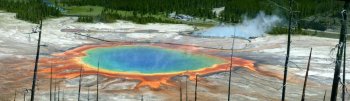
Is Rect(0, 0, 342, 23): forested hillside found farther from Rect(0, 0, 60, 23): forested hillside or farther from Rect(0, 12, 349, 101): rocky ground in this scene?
Rect(0, 12, 349, 101): rocky ground

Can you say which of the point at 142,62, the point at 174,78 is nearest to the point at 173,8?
the point at 142,62

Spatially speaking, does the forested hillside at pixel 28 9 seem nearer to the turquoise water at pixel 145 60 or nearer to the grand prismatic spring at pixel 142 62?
the grand prismatic spring at pixel 142 62

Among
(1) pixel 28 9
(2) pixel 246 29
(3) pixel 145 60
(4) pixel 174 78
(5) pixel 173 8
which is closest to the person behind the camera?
(4) pixel 174 78

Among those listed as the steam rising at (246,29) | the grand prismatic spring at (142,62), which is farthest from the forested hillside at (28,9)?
the steam rising at (246,29)

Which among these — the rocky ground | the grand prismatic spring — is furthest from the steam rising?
the grand prismatic spring

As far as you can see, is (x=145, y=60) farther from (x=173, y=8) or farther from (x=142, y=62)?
Answer: (x=173, y=8)

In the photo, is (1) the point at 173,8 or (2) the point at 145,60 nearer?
(2) the point at 145,60

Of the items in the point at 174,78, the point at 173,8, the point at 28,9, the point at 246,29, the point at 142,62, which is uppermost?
the point at 173,8
